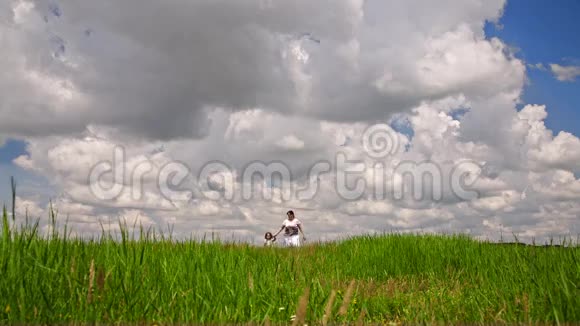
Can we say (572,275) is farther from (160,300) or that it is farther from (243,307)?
(160,300)

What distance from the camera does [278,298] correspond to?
738cm

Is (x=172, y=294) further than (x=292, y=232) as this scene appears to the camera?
No

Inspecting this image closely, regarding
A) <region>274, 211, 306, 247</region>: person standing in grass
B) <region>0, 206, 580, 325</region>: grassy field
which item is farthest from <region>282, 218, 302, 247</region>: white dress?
<region>0, 206, 580, 325</region>: grassy field

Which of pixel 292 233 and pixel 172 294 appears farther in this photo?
pixel 292 233

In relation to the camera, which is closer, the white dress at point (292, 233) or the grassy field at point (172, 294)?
the grassy field at point (172, 294)

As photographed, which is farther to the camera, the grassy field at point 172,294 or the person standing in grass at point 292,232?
the person standing in grass at point 292,232

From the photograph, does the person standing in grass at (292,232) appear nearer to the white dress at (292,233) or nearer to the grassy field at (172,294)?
the white dress at (292,233)

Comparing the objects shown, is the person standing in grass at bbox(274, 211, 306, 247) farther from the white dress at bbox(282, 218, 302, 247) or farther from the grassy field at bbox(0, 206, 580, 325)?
the grassy field at bbox(0, 206, 580, 325)

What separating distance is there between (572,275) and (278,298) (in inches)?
166

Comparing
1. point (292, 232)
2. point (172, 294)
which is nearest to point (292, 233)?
point (292, 232)

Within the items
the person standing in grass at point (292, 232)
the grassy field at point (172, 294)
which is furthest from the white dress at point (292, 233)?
the grassy field at point (172, 294)

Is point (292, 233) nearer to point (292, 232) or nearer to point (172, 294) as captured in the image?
point (292, 232)

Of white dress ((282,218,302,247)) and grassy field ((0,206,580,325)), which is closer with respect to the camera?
grassy field ((0,206,580,325))

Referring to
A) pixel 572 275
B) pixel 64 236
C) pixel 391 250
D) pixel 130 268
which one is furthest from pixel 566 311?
pixel 391 250
